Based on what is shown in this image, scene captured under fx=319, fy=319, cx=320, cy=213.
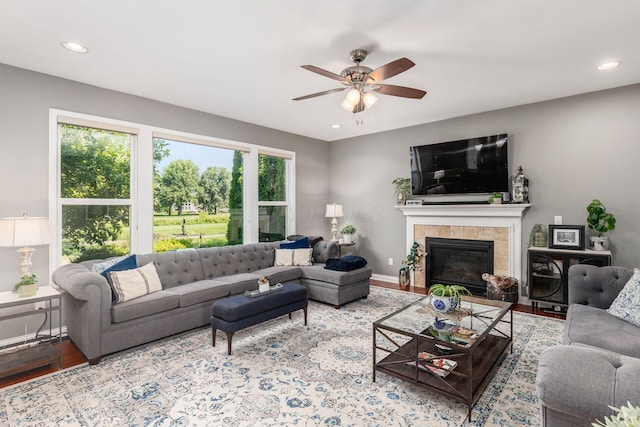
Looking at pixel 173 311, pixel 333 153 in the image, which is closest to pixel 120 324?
pixel 173 311

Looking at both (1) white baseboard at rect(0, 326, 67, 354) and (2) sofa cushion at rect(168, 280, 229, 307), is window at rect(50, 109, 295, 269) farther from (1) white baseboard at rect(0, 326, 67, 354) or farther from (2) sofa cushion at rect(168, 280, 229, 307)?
(2) sofa cushion at rect(168, 280, 229, 307)

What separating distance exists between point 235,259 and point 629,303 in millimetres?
4050

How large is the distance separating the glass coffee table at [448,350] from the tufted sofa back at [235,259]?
2.36 metres

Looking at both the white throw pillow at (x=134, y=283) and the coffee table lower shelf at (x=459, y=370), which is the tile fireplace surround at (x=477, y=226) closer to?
the coffee table lower shelf at (x=459, y=370)

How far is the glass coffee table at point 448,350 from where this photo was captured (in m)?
2.12

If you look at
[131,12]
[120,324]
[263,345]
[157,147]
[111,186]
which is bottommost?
[263,345]

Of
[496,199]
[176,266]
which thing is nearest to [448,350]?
[496,199]

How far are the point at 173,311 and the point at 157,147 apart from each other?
2218mm

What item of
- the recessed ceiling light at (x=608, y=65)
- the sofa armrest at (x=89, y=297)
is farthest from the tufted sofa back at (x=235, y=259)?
the recessed ceiling light at (x=608, y=65)

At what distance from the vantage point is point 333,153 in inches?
263

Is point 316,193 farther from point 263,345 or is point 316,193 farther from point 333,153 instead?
point 263,345

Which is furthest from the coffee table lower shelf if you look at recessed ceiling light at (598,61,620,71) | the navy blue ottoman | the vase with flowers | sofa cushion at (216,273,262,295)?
recessed ceiling light at (598,61,620,71)

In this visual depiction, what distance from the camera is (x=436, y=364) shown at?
7.55 ft

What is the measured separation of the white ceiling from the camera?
227 cm
